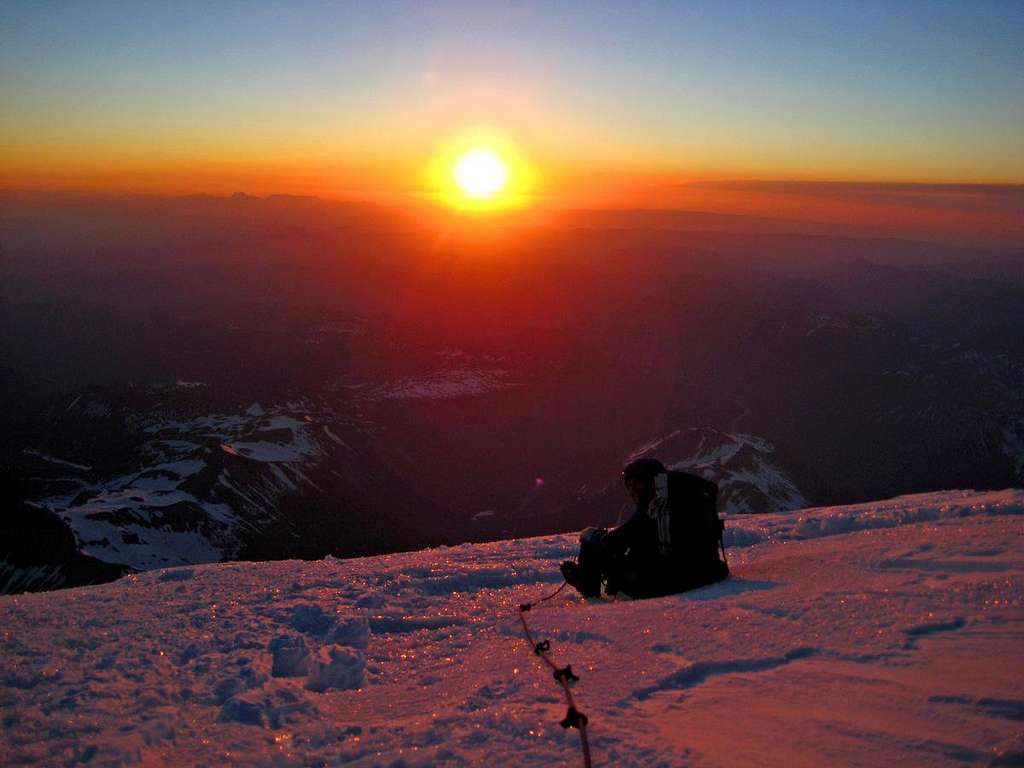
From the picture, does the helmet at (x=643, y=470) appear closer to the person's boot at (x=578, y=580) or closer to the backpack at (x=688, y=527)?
the backpack at (x=688, y=527)

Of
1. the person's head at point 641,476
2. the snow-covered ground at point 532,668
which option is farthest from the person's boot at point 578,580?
the person's head at point 641,476

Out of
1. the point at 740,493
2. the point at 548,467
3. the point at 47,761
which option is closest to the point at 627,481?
the point at 47,761

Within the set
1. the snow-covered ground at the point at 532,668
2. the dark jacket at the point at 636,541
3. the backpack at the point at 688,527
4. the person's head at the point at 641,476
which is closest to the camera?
the snow-covered ground at the point at 532,668

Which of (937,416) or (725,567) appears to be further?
(937,416)

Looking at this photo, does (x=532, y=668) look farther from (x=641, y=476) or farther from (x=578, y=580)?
(x=641, y=476)

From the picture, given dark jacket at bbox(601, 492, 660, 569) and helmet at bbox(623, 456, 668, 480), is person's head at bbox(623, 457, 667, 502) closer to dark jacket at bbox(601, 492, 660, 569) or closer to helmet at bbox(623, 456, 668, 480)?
helmet at bbox(623, 456, 668, 480)

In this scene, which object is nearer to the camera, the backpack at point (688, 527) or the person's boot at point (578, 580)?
the backpack at point (688, 527)

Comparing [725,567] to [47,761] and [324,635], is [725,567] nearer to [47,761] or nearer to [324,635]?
[324,635]
